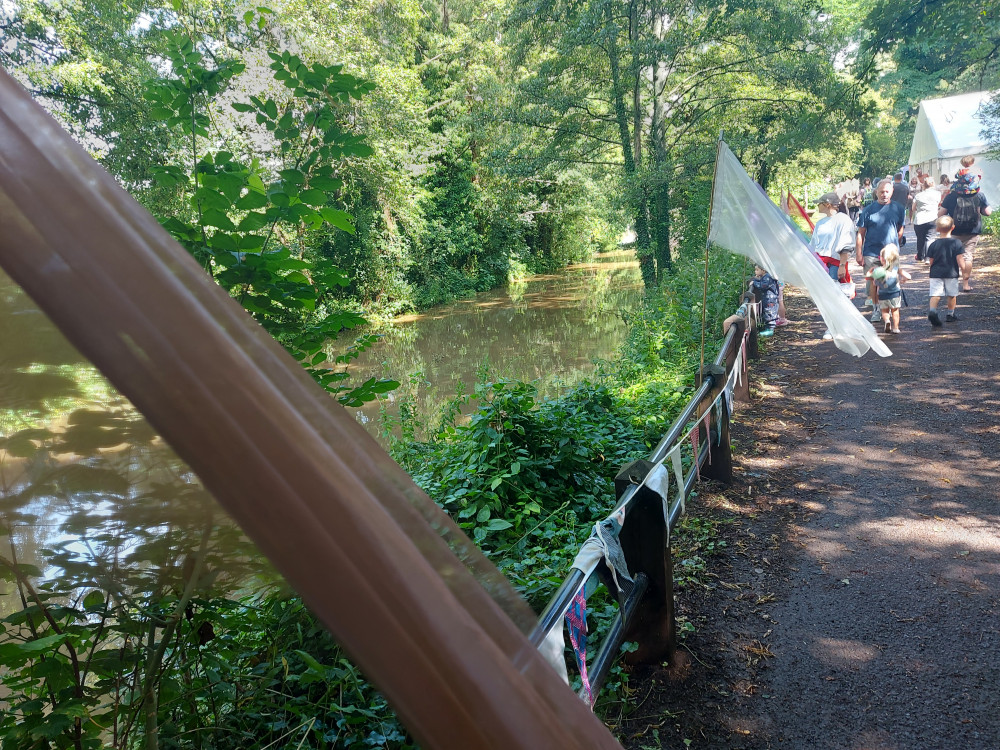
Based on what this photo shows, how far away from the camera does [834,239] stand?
34.2ft

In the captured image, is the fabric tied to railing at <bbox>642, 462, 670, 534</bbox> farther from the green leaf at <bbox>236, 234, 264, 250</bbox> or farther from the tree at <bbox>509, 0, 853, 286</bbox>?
the tree at <bbox>509, 0, 853, 286</bbox>

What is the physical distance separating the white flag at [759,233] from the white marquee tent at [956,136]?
20.1 meters

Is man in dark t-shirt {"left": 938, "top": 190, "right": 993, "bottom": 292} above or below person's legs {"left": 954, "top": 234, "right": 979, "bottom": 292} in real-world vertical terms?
above

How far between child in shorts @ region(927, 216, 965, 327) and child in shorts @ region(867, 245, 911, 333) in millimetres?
456

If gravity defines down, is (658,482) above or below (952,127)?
below

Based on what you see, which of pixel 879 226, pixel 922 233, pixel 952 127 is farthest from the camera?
pixel 952 127

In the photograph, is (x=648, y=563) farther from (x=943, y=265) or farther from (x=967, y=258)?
(x=967, y=258)

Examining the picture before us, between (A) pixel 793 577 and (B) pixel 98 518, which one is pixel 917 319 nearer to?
(A) pixel 793 577

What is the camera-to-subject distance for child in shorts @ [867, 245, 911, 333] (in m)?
9.39

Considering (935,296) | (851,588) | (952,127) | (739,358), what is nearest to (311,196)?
(851,588)

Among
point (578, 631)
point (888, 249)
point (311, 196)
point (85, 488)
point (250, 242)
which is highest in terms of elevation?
point (311, 196)

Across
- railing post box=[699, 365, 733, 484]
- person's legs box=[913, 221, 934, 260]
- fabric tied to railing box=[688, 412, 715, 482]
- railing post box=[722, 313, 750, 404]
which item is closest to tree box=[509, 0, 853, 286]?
person's legs box=[913, 221, 934, 260]

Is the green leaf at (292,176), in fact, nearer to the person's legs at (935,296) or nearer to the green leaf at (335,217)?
the green leaf at (335,217)

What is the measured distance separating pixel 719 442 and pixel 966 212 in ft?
25.8
